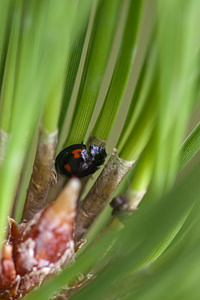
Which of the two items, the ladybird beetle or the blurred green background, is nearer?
the blurred green background

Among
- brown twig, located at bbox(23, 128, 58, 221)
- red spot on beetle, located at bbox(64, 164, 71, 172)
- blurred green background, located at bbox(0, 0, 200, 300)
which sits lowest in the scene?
red spot on beetle, located at bbox(64, 164, 71, 172)

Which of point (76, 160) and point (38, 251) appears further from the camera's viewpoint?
point (76, 160)

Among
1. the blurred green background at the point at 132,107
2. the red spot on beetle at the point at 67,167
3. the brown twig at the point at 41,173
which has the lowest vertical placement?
the red spot on beetle at the point at 67,167

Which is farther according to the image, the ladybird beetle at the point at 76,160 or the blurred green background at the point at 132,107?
the ladybird beetle at the point at 76,160
